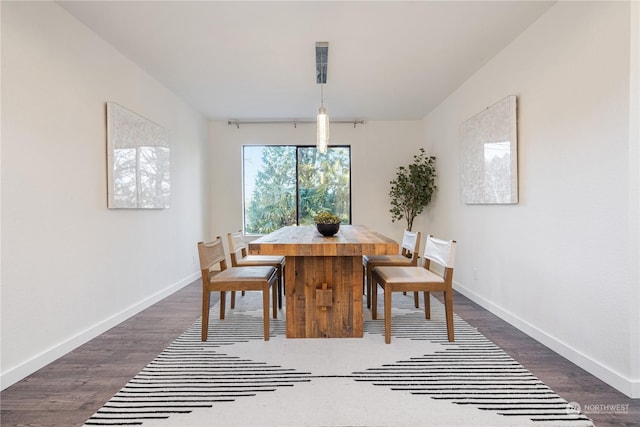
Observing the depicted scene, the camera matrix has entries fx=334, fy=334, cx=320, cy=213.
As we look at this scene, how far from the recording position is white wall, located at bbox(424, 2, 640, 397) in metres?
1.81

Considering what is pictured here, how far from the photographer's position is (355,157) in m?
5.57

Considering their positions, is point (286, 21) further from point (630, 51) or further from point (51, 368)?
point (51, 368)

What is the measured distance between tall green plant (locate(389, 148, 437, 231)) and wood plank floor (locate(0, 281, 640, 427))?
7.58ft

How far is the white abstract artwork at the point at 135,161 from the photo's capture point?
288 cm

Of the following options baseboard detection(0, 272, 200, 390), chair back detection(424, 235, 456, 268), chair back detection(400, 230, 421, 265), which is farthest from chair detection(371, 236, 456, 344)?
baseboard detection(0, 272, 200, 390)

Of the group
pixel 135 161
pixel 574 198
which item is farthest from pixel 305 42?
pixel 574 198

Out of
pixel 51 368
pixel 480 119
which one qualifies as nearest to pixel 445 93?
pixel 480 119

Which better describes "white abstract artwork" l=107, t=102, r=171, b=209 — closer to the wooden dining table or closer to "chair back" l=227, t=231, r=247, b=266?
"chair back" l=227, t=231, r=247, b=266

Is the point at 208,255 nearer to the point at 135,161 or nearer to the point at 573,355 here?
the point at 135,161

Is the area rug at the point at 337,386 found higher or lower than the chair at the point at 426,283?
lower

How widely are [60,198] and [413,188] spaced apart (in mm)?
4217

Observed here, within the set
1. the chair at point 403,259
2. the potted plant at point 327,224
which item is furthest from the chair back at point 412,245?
the potted plant at point 327,224

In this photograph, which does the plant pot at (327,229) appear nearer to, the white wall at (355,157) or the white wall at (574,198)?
the white wall at (574,198)

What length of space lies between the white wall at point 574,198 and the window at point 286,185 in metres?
2.86
